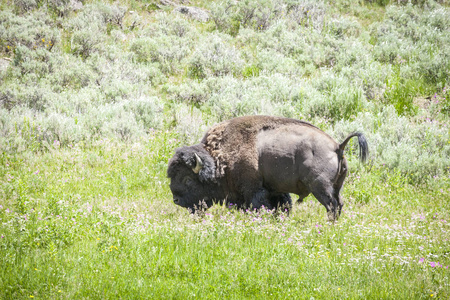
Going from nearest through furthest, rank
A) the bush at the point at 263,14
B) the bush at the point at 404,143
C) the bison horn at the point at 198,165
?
the bison horn at the point at 198,165 → the bush at the point at 404,143 → the bush at the point at 263,14

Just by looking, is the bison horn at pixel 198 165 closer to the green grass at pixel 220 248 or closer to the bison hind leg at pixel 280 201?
the green grass at pixel 220 248

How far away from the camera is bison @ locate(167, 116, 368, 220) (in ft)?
20.3

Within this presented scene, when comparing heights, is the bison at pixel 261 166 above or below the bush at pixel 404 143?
above

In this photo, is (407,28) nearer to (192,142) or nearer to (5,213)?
(192,142)

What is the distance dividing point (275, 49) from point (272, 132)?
10669 mm

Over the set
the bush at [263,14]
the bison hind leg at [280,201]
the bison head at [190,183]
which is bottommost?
the bison hind leg at [280,201]

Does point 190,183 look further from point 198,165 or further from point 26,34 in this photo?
point 26,34

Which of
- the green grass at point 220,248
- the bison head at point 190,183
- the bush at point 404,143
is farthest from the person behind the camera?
the bush at point 404,143

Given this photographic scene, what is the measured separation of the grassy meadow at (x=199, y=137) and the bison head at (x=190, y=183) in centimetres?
29

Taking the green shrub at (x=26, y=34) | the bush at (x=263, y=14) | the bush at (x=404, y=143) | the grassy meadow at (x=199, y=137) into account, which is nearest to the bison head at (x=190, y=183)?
the grassy meadow at (x=199, y=137)

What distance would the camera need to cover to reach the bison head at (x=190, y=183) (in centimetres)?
700

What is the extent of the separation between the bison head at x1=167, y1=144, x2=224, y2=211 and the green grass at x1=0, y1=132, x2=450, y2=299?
0.31m

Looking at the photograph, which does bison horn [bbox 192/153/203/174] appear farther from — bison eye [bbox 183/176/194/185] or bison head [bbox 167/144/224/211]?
bison eye [bbox 183/176/194/185]

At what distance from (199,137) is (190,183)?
3496 mm
